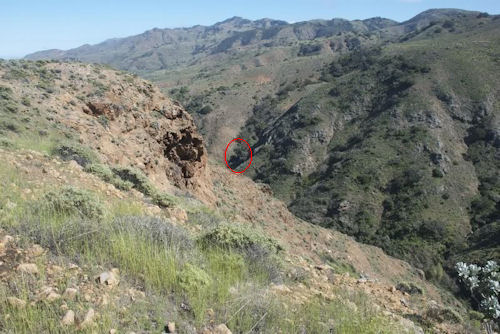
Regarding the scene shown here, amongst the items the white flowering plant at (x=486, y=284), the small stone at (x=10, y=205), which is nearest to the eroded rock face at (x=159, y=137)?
the small stone at (x=10, y=205)

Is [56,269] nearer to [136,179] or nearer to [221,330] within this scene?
[221,330]

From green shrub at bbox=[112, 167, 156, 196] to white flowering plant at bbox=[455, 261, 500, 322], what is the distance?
6.92m

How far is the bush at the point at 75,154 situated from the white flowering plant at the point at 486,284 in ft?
28.7

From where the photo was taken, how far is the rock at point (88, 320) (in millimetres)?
2609

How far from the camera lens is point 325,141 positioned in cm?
5500

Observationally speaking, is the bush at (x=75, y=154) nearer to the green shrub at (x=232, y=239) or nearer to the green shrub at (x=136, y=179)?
the green shrub at (x=136, y=179)

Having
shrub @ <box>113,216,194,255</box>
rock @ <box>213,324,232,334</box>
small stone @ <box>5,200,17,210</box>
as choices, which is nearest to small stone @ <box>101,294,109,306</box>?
rock @ <box>213,324,232,334</box>

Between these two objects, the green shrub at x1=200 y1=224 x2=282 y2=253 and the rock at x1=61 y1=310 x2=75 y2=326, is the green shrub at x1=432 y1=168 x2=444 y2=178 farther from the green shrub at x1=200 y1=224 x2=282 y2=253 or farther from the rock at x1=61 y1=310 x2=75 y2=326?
the rock at x1=61 y1=310 x2=75 y2=326

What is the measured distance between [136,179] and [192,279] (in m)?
6.97

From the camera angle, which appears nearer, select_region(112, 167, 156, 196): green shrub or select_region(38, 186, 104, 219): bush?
select_region(38, 186, 104, 219): bush

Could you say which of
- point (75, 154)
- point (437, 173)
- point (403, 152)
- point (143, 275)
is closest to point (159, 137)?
point (75, 154)

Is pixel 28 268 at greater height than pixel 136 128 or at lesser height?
greater

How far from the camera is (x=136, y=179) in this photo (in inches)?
391

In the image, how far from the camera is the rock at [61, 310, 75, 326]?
261cm
